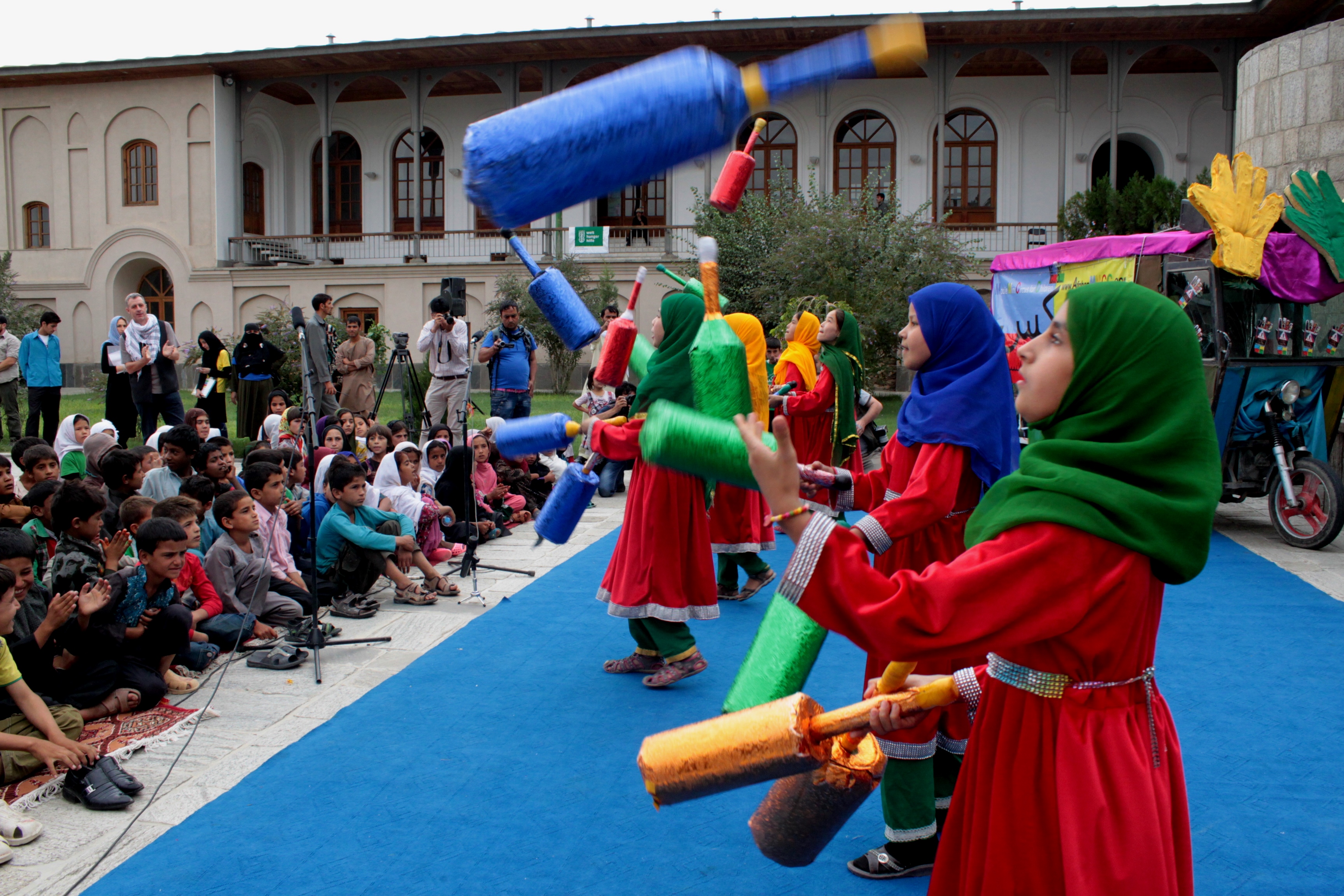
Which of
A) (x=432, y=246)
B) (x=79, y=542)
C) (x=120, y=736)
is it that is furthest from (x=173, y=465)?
(x=432, y=246)

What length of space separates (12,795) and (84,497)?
4.84 feet

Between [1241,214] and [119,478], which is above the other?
[1241,214]

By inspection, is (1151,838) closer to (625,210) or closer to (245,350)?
(245,350)

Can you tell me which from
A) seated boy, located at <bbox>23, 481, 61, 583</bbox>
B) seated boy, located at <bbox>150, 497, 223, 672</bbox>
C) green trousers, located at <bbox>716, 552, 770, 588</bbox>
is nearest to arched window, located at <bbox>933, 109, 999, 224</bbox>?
green trousers, located at <bbox>716, 552, 770, 588</bbox>

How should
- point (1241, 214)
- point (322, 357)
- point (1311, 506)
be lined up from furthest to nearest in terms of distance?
point (322, 357) < point (1241, 214) < point (1311, 506)

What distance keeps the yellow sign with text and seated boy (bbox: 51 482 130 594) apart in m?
7.67

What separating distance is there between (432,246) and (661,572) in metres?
22.2

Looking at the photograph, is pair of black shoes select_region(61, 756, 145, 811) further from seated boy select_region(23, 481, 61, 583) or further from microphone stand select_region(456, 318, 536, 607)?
microphone stand select_region(456, 318, 536, 607)

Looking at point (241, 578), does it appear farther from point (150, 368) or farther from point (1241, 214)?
point (1241, 214)

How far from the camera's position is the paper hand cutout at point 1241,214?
8055 mm

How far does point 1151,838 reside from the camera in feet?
5.72

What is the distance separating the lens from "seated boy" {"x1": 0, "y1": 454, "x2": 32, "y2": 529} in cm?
502

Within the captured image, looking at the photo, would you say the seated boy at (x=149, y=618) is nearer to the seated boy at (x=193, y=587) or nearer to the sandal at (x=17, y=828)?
the seated boy at (x=193, y=587)

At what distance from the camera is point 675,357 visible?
4332mm
